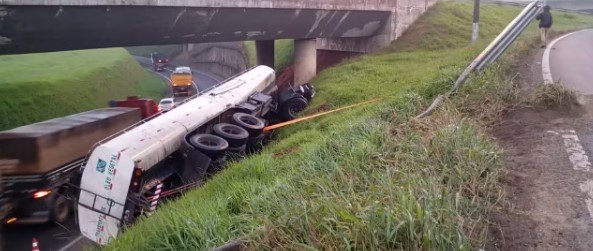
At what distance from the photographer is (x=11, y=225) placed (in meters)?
12.9

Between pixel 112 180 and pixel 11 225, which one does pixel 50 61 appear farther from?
pixel 112 180

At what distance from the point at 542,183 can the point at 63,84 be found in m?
28.6

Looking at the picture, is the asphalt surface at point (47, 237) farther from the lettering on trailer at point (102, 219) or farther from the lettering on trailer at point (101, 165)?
the lettering on trailer at point (101, 165)

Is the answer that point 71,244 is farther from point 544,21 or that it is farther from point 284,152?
point 544,21

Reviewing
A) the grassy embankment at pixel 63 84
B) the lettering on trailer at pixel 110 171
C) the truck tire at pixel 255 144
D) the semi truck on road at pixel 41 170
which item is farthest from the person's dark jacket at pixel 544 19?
the grassy embankment at pixel 63 84

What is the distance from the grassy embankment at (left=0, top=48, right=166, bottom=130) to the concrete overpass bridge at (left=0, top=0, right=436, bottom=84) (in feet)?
32.6

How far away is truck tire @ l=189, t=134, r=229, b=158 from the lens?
1262 centimetres

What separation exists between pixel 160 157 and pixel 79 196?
184 centimetres

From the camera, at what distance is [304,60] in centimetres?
2484

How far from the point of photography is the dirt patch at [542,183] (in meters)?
4.49

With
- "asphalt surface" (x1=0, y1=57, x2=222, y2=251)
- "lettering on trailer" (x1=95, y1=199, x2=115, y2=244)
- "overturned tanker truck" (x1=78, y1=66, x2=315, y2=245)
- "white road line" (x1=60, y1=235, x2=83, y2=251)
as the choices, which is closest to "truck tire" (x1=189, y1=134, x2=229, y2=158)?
"overturned tanker truck" (x1=78, y1=66, x2=315, y2=245)

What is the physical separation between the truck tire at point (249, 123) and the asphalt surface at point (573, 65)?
7.69 metres

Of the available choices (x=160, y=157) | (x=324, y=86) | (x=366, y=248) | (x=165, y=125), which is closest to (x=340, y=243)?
(x=366, y=248)

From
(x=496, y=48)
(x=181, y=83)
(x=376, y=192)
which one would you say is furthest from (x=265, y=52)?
(x=376, y=192)
